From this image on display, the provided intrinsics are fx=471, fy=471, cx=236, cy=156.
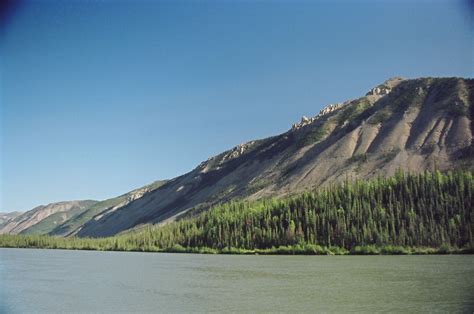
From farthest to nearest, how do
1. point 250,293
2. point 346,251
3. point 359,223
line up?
point 359,223 < point 346,251 < point 250,293

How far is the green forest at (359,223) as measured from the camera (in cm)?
13775

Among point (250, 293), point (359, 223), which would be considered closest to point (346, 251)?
point (359, 223)

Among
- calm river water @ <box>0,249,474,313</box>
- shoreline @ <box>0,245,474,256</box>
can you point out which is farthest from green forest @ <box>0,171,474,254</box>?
calm river water @ <box>0,249,474,313</box>

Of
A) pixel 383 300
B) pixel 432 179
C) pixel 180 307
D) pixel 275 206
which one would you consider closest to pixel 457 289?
pixel 383 300

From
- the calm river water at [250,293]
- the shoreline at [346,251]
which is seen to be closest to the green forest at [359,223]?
the shoreline at [346,251]

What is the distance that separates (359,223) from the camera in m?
152

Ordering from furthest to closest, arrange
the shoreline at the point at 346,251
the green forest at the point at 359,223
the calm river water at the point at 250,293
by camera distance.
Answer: the green forest at the point at 359,223 → the shoreline at the point at 346,251 → the calm river water at the point at 250,293

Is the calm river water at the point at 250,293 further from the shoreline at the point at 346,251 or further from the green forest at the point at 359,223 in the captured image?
the green forest at the point at 359,223

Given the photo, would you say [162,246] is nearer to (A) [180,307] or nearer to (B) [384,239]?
(B) [384,239]

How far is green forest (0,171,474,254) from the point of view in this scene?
13775cm

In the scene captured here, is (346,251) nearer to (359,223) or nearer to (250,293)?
(359,223)

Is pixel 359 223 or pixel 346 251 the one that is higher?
pixel 359 223

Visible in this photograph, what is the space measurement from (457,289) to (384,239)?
3804 inches

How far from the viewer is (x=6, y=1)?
2217 centimetres
